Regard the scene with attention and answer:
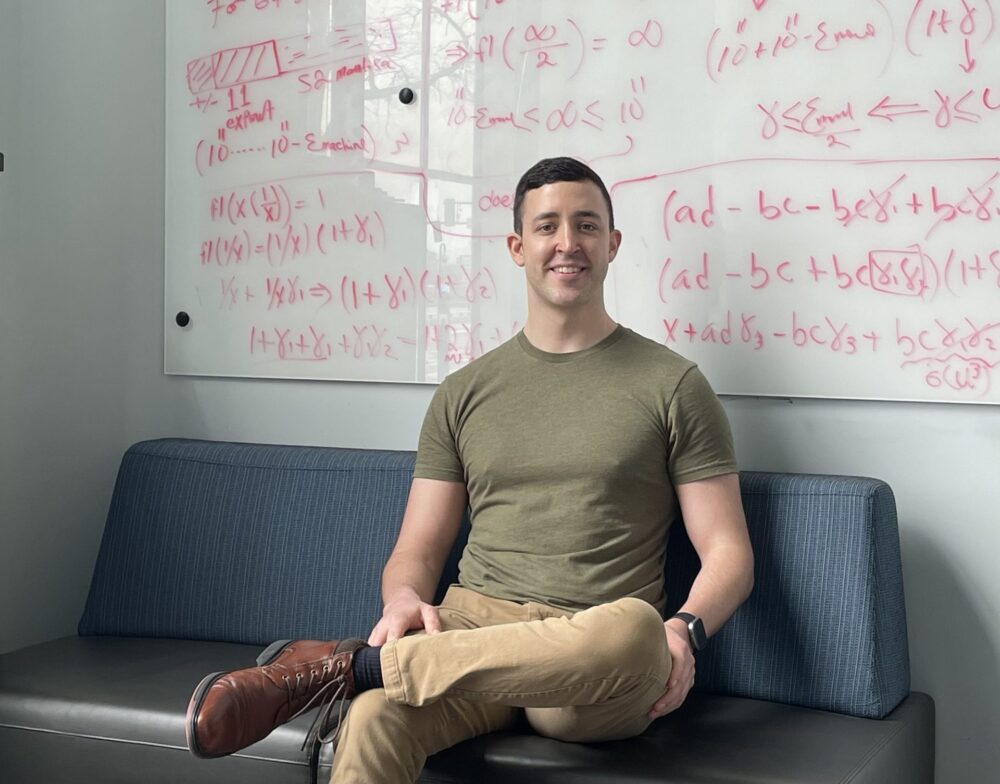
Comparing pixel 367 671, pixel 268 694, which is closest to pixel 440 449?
pixel 367 671

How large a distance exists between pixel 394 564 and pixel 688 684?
0.60 metres

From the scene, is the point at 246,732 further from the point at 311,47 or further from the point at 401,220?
the point at 311,47

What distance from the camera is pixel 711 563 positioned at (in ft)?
6.24

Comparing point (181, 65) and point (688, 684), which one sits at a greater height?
point (181, 65)

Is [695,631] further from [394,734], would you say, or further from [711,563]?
[394,734]

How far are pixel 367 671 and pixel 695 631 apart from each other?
1.60ft

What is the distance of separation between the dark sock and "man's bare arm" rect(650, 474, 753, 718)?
1.31ft

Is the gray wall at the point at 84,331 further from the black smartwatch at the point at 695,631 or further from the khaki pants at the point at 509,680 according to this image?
the khaki pants at the point at 509,680

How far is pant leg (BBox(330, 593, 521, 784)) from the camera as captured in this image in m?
1.63

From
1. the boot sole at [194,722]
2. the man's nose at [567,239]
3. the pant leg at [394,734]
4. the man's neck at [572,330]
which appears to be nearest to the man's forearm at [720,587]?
the pant leg at [394,734]

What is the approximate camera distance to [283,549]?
7.81ft

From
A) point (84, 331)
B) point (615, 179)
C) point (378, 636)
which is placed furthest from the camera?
point (84, 331)

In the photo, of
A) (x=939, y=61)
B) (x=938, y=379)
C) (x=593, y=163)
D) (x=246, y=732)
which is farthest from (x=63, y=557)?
(x=939, y=61)

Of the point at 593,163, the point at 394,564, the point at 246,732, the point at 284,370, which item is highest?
the point at 593,163
